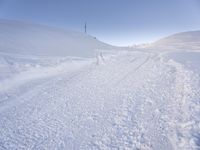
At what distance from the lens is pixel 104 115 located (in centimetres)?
523

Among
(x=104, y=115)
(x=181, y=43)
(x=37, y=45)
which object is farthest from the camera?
(x=181, y=43)

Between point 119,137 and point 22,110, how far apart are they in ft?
9.80

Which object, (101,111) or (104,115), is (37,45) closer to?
(101,111)

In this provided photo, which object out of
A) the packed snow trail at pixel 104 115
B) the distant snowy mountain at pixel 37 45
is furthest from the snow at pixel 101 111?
the distant snowy mountain at pixel 37 45

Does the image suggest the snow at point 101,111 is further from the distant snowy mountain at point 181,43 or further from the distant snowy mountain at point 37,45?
the distant snowy mountain at point 181,43

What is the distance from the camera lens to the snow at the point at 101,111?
13.2 feet

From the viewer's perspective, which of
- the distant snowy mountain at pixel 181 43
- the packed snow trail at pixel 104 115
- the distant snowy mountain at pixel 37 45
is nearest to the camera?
the packed snow trail at pixel 104 115

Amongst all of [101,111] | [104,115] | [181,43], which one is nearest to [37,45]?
[101,111]

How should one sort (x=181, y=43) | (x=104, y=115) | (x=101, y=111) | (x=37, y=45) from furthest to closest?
(x=181, y=43) < (x=37, y=45) < (x=101, y=111) < (x=104, y=115)

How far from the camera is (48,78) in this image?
9188 mm

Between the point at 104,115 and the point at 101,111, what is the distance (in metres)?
0.28

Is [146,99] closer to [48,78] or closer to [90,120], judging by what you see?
[90,120]

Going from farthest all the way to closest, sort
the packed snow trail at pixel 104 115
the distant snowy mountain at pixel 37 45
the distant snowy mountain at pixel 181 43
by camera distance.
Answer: the distant snowy mountain at pixel 181 43 < the distant snowy mountain at pixel 37 45 < the packed snow trail at pixel 104 115

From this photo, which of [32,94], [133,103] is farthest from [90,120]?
[32,94]
